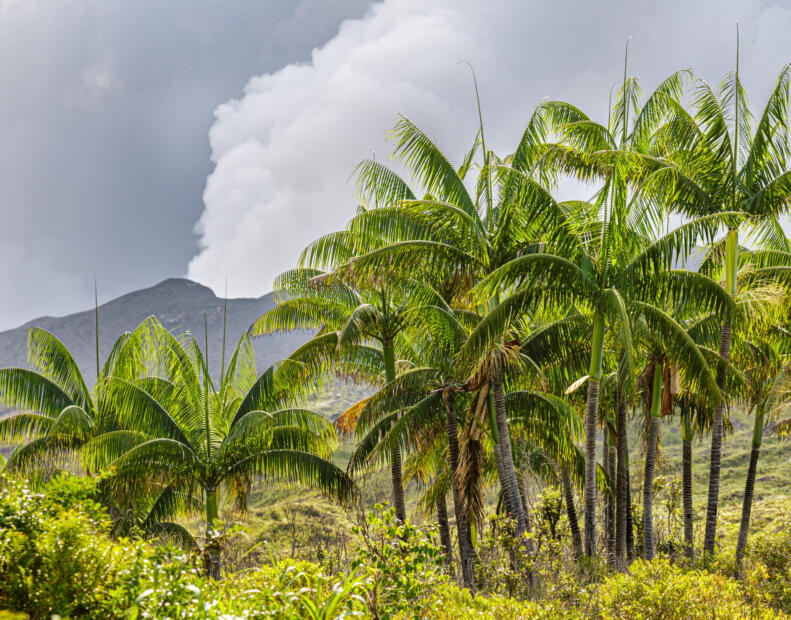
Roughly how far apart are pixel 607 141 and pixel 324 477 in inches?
396

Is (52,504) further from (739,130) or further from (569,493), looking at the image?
(569,493)

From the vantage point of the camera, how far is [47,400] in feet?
50.5

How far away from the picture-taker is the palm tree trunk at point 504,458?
11.0 m

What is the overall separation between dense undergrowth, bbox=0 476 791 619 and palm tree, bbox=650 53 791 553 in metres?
6.10

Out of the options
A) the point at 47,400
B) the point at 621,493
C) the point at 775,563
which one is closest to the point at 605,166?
the point at 621,493

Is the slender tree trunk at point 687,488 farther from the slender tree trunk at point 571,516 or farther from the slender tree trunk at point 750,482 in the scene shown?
the slender tree trunk at point 571,516

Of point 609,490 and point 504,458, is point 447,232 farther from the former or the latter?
point 609,490

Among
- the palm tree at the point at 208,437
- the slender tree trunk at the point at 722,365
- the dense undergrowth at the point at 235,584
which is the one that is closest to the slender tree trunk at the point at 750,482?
the slender tree trunk at the point at 722,365

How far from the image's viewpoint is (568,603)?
7.74 meters

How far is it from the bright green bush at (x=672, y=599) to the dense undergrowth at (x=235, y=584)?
1cm

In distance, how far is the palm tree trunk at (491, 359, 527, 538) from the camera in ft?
36.0

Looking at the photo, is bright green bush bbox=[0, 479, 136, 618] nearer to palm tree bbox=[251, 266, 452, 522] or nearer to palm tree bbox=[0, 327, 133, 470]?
palm tree bbox=[251, 266, 452, 522]

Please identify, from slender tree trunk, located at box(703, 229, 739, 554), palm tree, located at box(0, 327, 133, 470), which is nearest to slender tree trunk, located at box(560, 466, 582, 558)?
slender tree trunk, located at box(703, 229, 739, 554)

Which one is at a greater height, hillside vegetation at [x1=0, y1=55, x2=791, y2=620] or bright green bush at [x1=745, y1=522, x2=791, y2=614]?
hillside vegetation at [x1=0, y1=55, x2=791, y2=620]
